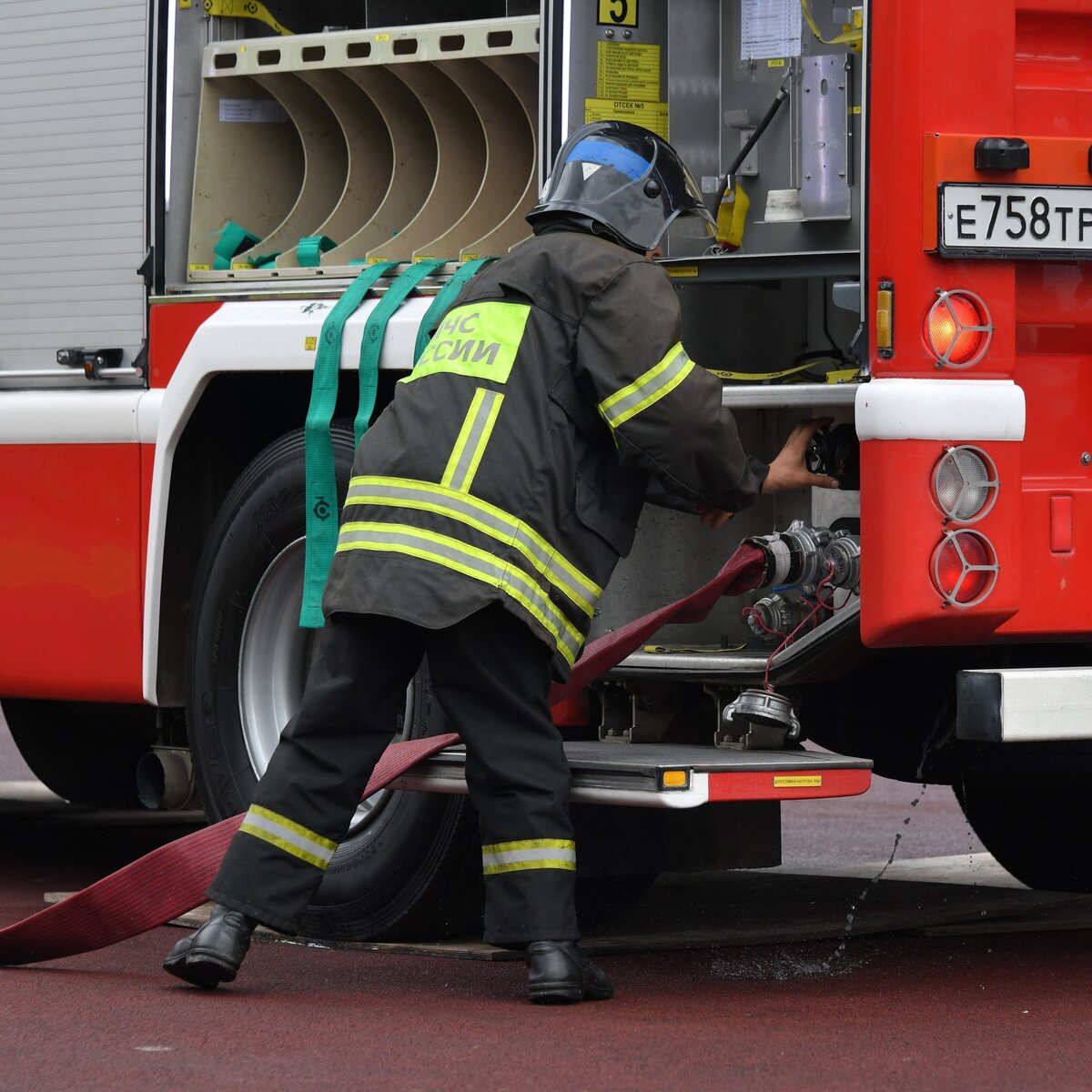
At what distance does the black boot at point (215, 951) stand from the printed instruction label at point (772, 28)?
2.30 meters

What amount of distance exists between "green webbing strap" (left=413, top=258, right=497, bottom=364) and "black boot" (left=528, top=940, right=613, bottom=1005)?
1.37 m

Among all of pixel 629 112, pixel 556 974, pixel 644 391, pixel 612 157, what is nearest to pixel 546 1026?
pixel 556 974

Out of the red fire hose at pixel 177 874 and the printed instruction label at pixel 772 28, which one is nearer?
the red fire hose at pixel 177 874

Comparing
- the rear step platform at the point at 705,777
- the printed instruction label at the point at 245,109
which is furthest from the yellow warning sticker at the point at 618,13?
the rear step platform at the point at 705,777

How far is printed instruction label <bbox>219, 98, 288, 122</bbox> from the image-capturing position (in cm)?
634

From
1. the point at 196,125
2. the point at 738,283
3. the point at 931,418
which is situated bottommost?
the point at 931,418

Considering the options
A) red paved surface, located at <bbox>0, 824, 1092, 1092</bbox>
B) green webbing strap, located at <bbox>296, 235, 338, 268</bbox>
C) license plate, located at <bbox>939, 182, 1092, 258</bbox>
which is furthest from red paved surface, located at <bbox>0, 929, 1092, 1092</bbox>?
green webbing strap, located at <bbox>296, 235, 338, 268</bbox>

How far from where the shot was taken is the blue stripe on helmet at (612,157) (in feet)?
16.5

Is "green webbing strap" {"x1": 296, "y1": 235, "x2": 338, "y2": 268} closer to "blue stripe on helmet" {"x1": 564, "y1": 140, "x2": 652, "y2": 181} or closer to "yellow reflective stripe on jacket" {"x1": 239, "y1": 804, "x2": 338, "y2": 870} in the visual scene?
"blue stripe on helmet" {"x1": 564, "y1": 140, "x2": 652, "y2": 181}

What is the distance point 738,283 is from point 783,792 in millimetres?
1450

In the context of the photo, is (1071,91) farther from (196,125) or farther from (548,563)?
(196,125)

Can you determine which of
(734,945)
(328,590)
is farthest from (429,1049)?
(734,945)

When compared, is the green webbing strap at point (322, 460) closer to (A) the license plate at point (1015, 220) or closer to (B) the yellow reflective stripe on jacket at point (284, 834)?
(B) the yellow reflective stripe on jacket at point (284, 834)

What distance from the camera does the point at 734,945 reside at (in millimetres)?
5699
